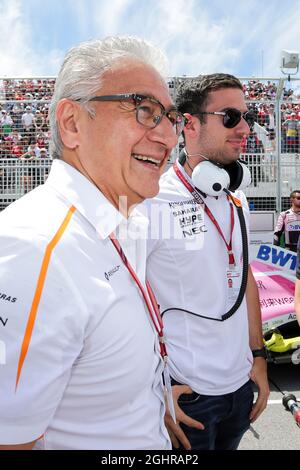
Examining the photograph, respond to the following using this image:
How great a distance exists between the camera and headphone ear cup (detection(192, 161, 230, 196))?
1.91 metres

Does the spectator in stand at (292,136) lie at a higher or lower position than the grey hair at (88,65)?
higher

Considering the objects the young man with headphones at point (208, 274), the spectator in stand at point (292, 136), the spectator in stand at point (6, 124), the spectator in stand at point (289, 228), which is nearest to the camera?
the young man with headphones at point (208, 274)

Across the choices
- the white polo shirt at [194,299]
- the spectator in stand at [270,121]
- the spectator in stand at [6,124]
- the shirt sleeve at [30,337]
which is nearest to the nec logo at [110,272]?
the shirt sleeve at [30,337]

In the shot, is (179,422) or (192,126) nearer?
(179,422)

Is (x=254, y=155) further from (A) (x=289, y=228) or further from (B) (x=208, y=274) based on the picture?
(B) (x=208, y=274)

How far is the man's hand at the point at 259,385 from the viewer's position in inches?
77.7

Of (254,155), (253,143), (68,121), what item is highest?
(253,143)

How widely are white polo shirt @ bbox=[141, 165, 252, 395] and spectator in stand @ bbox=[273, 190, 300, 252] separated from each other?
5.94 m

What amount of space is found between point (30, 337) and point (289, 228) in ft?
23.8

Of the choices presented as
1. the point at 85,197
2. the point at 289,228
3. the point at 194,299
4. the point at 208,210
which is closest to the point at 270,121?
the point at 289,228

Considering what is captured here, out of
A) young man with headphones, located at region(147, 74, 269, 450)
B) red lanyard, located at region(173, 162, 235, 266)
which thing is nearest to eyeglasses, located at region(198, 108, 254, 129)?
young man with headphones, located at region(147, 74, 269, 450)

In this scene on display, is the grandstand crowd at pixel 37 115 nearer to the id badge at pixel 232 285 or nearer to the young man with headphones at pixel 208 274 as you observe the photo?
the young man with headphones at pixel 208 274

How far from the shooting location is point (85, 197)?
3.65 feet

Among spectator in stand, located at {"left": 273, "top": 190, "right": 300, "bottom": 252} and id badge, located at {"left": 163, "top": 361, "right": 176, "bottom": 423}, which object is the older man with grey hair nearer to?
id badge, located at {"left": 163, "top": 361, "right": 176, "bottom": 423}
